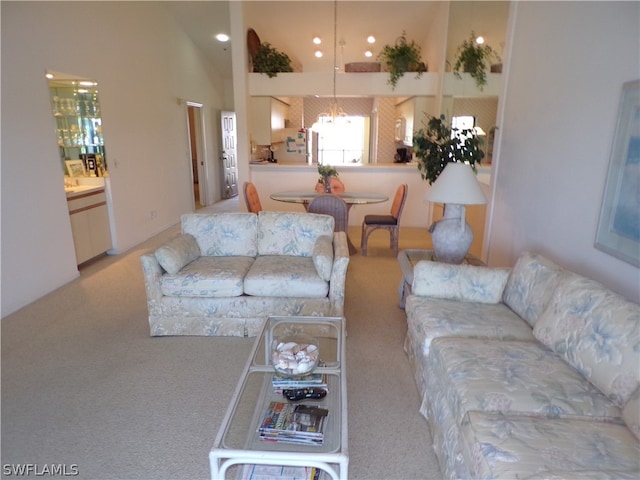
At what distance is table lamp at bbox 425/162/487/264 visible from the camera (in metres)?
2.71

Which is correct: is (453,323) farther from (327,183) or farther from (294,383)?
(327,183)

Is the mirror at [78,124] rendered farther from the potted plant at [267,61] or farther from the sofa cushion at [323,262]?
the sofa cushion at [323,262]

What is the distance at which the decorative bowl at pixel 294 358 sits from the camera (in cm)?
175

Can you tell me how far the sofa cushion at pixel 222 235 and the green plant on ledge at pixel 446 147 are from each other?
175 cm

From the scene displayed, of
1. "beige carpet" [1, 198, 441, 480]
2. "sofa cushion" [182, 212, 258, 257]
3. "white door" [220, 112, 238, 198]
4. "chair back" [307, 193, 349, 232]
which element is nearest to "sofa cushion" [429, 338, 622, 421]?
"beige carpet" [1, 198, 441, 480]

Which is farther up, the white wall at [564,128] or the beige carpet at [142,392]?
the white wall at [564,128]

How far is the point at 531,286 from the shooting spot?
2188mm

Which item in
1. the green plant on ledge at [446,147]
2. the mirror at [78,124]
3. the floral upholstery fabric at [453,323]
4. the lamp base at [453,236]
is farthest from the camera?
the mirror at [78,124]

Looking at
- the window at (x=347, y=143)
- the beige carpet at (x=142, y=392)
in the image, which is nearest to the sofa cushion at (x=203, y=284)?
the beige carpet at (x=142, y=392)

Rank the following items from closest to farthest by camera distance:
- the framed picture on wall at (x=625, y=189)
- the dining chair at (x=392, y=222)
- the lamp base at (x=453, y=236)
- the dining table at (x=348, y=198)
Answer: the framed picture on wall at (x=625, y=189)
the lamp base at (x=453, y=236)
the dining table at (x=348, y=198)
the dining chair at (x=392, y=222)

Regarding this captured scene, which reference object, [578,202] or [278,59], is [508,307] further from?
[278,59]

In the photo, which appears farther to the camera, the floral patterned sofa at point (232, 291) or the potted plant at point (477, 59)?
the potted plant at point (477, 59)

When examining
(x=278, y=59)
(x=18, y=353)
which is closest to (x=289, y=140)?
(x=278, y=59)

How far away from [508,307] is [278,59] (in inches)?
193
